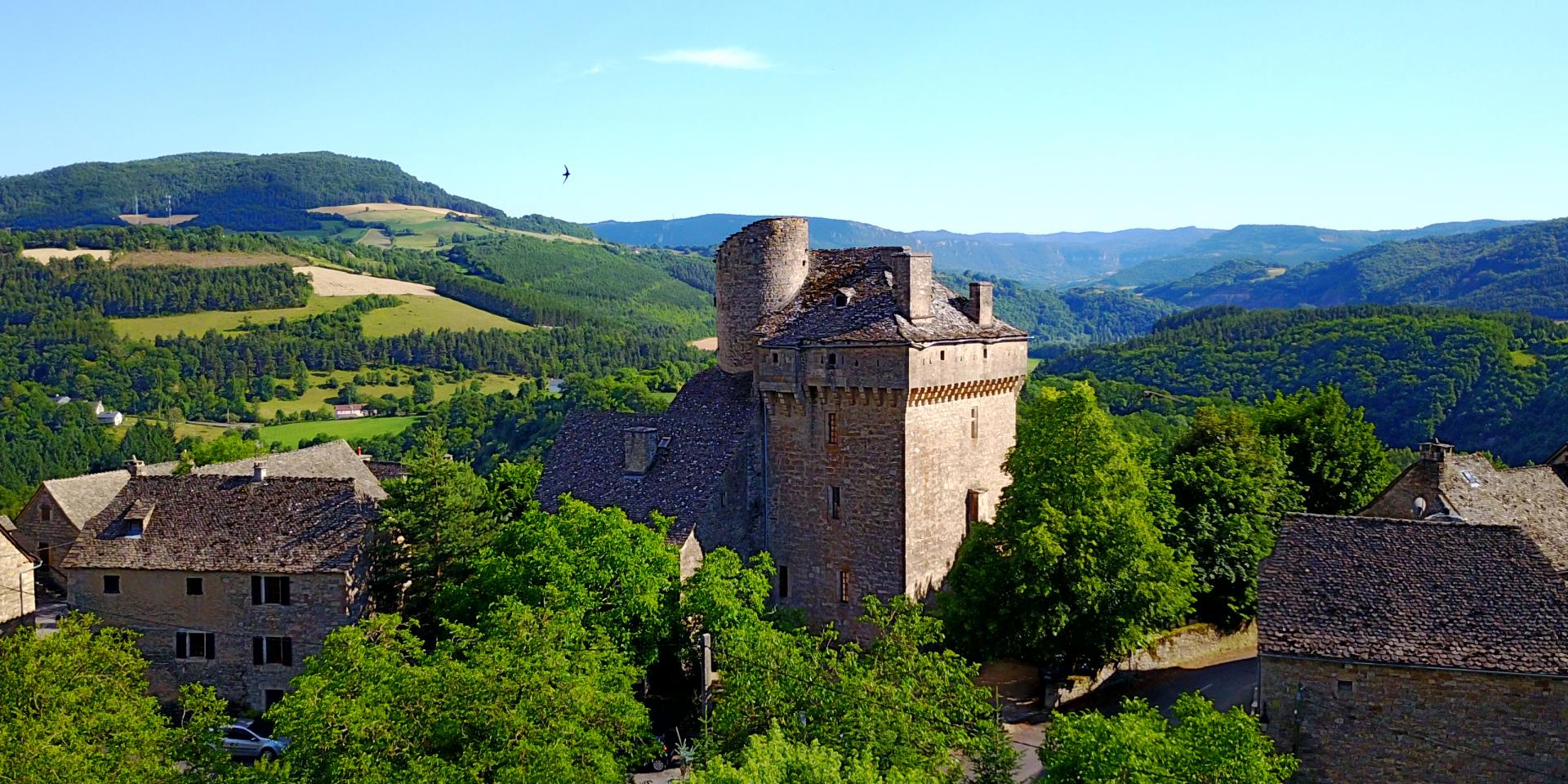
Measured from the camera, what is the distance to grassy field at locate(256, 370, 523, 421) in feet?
573

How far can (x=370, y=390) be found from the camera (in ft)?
606

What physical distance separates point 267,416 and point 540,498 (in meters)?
135

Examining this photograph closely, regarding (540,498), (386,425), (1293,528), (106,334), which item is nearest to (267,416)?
(386,425)

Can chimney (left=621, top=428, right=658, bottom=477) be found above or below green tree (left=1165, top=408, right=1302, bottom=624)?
above

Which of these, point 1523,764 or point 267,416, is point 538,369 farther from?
point 1523,764

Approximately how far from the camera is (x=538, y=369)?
7805 inches

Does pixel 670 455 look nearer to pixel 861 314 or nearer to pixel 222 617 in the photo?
pixel 861 314

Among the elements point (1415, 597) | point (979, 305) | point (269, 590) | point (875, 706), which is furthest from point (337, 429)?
point (1415, 597)

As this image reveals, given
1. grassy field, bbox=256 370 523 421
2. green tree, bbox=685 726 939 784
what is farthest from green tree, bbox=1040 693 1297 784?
grassy field, bbox=256 370 523 421

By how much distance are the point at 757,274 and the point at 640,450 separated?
8565 mm

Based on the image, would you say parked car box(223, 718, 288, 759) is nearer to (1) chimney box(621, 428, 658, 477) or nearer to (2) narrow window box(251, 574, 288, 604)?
(2) narrow window box(251, 574, 288, 604)

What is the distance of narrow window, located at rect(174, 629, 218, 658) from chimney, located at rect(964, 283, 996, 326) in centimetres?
3238

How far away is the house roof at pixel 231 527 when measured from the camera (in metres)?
48.0

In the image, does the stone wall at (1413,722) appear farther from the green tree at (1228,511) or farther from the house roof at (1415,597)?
the green tree at (1228,511)
